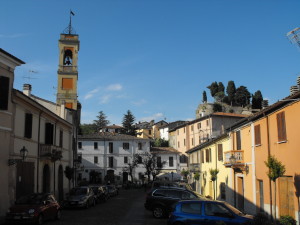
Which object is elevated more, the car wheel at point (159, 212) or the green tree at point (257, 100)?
the green tree at point (257, 100)

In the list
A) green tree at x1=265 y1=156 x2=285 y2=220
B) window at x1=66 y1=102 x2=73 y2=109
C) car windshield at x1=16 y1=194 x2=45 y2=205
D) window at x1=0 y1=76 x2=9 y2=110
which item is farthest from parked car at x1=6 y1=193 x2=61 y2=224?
window at x1=66 y1=102 x2=73 y2=109

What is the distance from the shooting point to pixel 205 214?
39.2ft

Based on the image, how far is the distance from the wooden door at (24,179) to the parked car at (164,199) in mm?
7575

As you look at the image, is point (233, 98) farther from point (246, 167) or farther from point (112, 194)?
point (246, 167)

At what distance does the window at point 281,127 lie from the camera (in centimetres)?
1548

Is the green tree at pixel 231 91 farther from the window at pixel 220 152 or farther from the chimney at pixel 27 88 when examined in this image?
the chimney at pixel 27 88

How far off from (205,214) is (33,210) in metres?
8.11

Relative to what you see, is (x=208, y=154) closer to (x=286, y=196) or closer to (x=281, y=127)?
(x=286, y=196)

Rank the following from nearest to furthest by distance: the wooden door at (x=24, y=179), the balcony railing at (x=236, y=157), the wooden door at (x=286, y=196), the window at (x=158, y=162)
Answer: the wooden door at (x=286, y=196) → the wooden door at (x=24, y=179) → the balcony railing at (x=236, y=157) → the window at (x=158, y=162)

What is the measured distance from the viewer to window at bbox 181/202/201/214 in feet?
40.0

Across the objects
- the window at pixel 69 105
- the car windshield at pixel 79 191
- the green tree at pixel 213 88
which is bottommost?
the car windshield at pixel 79 191

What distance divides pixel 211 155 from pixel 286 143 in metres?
17.1

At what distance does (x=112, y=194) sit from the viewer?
128ft

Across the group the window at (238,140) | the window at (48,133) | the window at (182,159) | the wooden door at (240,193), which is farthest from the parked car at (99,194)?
the window at (182,159)
